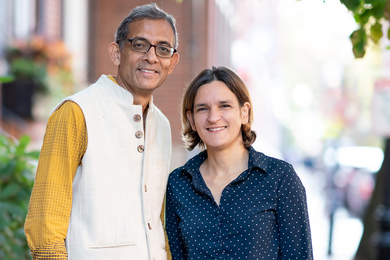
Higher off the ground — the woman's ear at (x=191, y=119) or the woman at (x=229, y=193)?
the woman's ear at (x=191, y=119)

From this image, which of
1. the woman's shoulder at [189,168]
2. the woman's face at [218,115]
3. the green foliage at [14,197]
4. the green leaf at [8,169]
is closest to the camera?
the woman's face at [218,115]

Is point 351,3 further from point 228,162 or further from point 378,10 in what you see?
point 228,162

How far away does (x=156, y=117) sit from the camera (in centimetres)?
271

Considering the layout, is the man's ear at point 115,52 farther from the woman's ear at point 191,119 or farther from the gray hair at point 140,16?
the woman's ear at point 191,119

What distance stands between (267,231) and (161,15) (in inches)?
48.3

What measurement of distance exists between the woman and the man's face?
1.16ft

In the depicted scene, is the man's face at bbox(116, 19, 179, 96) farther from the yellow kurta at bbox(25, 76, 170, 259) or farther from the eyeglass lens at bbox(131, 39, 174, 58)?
the yellow kurta at bbox(25, 76, 170, 259)

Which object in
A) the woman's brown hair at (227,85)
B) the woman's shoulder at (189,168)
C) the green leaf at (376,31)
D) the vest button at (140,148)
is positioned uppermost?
the green leaf at (376,31)

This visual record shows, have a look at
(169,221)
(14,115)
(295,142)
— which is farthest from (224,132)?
(295,142)

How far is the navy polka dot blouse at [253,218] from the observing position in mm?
2393

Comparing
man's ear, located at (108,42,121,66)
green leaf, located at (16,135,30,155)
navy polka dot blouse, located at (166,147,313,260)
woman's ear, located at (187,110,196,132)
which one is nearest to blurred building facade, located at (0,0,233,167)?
green leaf, located at (16,135,30,155)

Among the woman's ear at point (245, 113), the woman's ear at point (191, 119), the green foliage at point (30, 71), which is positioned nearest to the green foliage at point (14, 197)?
the woman's ear at point (191, 119)

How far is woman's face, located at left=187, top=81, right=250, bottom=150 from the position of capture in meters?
2.57

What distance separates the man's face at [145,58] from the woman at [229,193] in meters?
0.35
